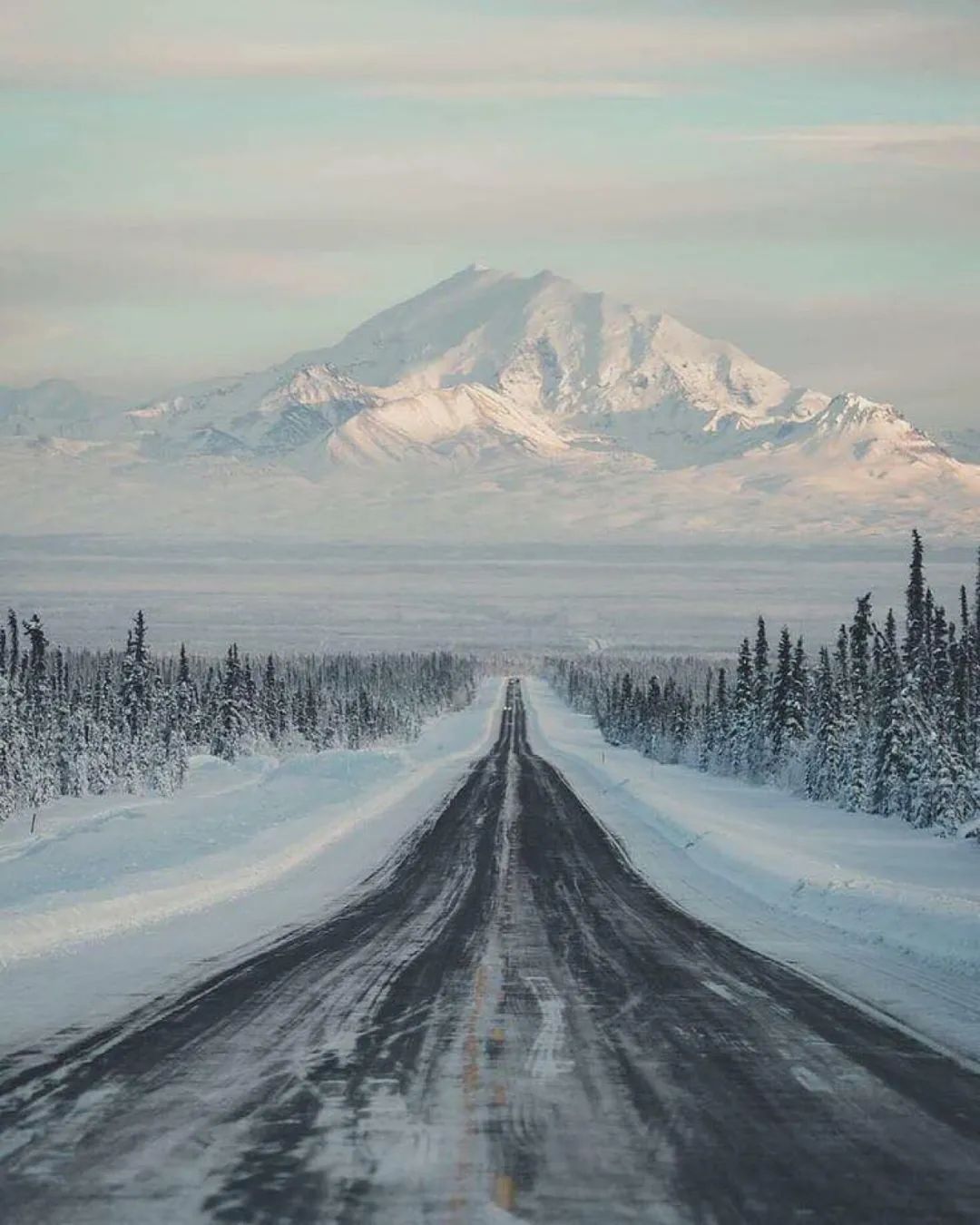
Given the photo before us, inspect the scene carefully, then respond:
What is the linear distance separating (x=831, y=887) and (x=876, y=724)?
120 feet

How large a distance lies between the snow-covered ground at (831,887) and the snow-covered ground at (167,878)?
6.95 m

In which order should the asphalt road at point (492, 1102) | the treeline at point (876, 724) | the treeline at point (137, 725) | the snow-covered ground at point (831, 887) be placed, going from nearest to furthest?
the asphalt road at point (492, 1102), the snow-covered ground at point (831, 887), the treeline at point (876, 724), the treeline at point (137, 725)

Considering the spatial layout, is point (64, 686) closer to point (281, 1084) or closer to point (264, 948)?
point (264, 948)

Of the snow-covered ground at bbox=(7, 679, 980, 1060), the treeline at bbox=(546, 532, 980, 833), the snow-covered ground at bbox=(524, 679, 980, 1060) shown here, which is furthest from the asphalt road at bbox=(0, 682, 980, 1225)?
the treeline at bbox=(546, 532, 980, 833)

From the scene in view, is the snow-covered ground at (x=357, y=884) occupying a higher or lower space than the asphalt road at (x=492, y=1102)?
lower

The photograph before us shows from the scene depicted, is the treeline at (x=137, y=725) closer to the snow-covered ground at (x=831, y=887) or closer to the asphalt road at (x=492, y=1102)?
the snow-covered ground at (x=831, y=887)

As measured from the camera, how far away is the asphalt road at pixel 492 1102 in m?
9.27

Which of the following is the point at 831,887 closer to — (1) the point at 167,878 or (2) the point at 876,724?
(1) the point at 167,878

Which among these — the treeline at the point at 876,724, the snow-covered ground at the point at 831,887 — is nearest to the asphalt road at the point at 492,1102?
the snow-covered ground at the point at 831,887

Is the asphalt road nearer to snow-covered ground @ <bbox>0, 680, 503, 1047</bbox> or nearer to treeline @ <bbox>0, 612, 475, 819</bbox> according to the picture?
snow-covered ground @ <bbox>0, 680, 503, 1047</bbox>

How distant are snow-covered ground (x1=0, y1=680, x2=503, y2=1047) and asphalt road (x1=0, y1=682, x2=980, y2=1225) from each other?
4.05 feet

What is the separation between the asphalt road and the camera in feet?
30.4

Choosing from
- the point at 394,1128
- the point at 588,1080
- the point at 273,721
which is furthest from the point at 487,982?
the point at 273,721

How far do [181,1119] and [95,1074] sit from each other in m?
1.76
